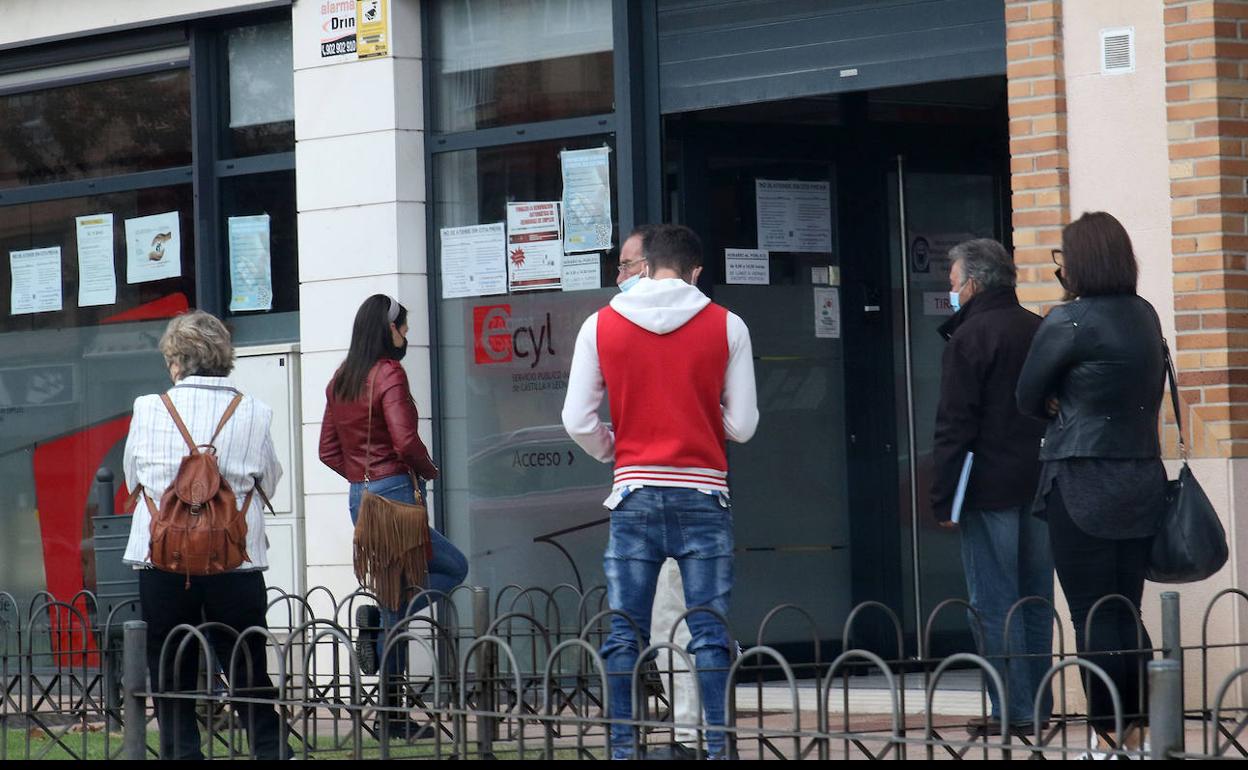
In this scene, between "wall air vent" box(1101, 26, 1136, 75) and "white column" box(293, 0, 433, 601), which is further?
"white column" box(293, 0, 433, 601)

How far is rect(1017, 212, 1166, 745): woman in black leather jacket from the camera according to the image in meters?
6.31

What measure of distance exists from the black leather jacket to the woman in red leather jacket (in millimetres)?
2847

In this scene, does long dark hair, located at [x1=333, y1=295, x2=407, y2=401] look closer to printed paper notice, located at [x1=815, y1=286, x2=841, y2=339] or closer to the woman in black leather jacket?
printed paper notice, located at [x1=815, y1=286, x2=841, y2=339]

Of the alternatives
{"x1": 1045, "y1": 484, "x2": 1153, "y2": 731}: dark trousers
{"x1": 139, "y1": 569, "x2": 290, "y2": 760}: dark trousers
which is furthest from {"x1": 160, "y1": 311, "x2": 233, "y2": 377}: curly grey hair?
{"x1": 1045, "y1": 484, "x2": 1153, "y2": 731}: dark trousers

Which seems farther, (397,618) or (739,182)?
(739,182)

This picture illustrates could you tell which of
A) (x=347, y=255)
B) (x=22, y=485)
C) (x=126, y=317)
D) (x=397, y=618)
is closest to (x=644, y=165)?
(x=347, y=255)

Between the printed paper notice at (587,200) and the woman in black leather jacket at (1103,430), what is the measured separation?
3567 millimetres

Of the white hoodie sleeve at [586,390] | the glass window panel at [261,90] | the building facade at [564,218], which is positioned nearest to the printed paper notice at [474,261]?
the building facade at [564,218]

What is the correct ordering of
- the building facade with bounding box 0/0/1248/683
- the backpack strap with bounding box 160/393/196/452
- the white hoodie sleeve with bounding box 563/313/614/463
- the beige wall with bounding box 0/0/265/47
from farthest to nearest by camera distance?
the beige wall with bounding box 0/0/265/47
the building facade with bounding box 0/0/1248/683
the backpack strap with bounding box 160/393/196/452
the white hoodie sleeve with bounding box 563/313/614/463

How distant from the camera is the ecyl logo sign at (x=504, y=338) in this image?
390 inches

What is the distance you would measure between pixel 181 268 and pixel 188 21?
1.35 m

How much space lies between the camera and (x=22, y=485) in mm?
11805

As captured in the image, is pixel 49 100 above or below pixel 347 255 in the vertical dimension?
above

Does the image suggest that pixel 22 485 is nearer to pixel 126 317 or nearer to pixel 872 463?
pixel 126 317
